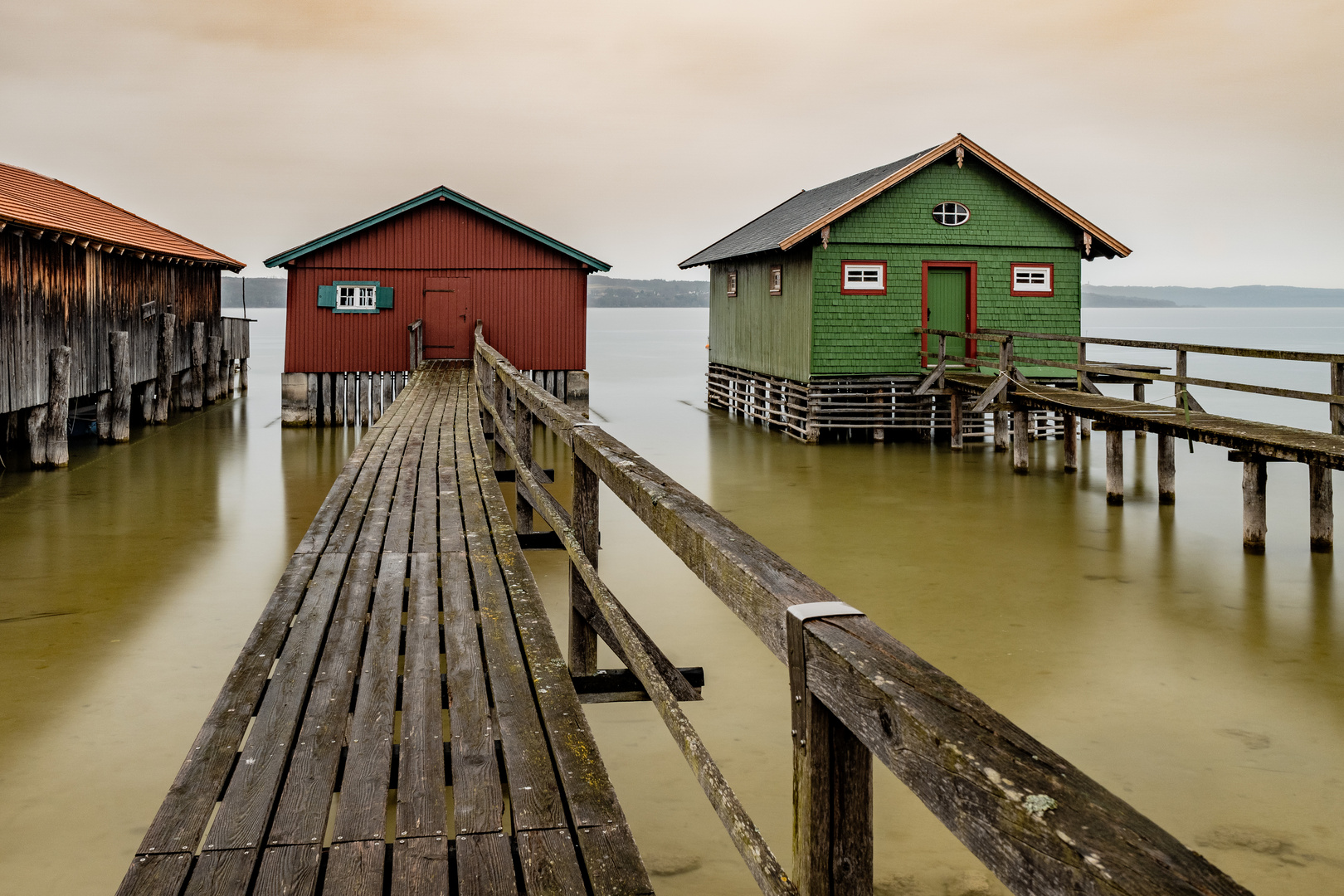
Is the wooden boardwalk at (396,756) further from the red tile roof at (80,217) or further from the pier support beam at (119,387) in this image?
the pier support beam at (119,387)

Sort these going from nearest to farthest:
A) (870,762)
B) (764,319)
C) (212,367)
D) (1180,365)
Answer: (870,762), (1180,365), (764,319), (212,367)

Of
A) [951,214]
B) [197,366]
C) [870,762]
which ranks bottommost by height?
[870,762]

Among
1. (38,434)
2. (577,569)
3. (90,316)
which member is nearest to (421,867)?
(577,569)

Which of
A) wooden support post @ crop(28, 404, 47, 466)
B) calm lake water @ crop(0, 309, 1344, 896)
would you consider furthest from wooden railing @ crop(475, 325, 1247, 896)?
wooden support post @ crop(28, 404, 47, 466)

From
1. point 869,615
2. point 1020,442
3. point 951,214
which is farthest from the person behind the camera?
point 951,214

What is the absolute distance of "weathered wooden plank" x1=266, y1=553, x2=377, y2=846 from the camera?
9.68 feet

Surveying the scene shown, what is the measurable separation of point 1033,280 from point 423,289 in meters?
11.3

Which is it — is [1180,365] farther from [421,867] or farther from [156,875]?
[156,875]

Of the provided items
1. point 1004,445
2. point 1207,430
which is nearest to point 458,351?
point 1004,445

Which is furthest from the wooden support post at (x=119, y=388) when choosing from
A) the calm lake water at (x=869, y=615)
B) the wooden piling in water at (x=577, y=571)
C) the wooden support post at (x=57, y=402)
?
the wooden piling in water at (x=577, y=571)

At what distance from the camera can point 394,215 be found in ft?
70.2

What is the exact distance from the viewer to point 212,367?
28078mm

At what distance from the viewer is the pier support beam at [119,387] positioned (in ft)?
59.4

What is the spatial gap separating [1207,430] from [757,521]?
469 centimetres
